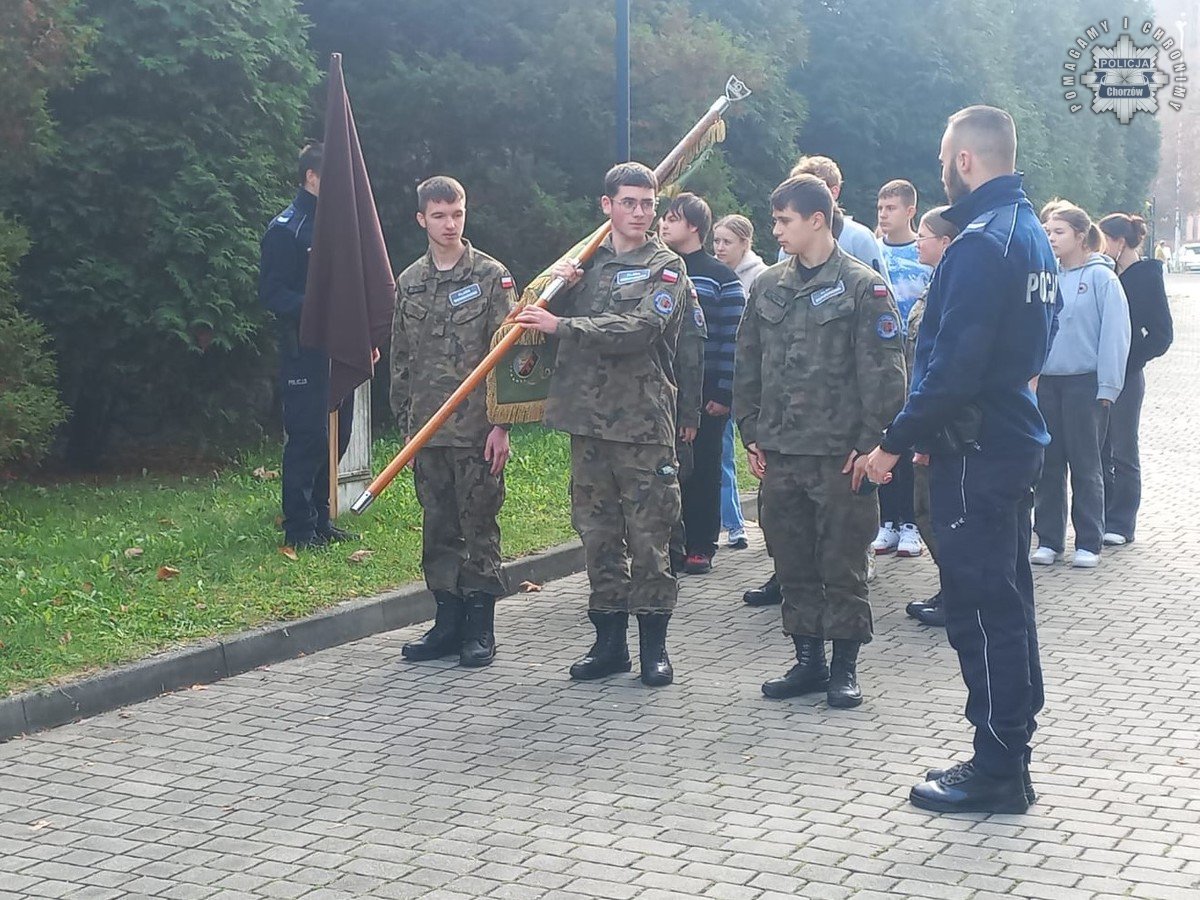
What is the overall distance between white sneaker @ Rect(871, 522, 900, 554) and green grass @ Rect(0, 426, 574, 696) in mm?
1888

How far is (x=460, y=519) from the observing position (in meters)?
7.37

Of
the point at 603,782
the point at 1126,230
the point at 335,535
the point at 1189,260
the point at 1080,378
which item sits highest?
the point at 1126,230

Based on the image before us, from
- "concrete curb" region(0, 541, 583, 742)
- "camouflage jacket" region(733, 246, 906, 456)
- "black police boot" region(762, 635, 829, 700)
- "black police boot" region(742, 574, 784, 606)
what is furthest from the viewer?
"black police boot" region(742, 574, 784, 606)

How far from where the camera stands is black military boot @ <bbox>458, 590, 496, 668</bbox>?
24.0 ft

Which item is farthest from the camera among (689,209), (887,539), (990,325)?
(887,539)

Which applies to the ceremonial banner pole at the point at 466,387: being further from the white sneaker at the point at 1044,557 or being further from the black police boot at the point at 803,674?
the white sneaker at the point at 1044,557

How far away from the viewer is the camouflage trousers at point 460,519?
7.24 m

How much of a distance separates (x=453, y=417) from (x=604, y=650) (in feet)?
3.96

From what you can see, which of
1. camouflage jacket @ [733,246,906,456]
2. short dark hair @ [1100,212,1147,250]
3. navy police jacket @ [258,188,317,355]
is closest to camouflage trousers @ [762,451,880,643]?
camouflage jacket @ [733,246,906,456]

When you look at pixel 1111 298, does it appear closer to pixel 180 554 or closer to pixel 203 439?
pixel 180 554

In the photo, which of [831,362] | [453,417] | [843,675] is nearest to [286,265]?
[453,417]

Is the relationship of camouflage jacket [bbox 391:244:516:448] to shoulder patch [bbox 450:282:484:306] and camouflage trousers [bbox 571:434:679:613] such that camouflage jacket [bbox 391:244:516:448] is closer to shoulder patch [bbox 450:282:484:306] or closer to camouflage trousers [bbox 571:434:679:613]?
shoulder patch [bbox 450:282:484:306]

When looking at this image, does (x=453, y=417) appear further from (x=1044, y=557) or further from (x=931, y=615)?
(x=1044, y=557)

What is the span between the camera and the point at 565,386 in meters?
6.94
